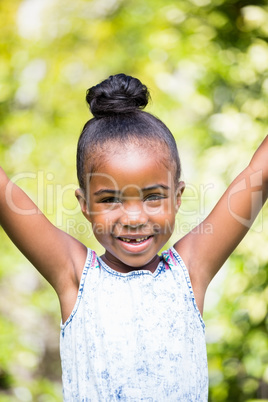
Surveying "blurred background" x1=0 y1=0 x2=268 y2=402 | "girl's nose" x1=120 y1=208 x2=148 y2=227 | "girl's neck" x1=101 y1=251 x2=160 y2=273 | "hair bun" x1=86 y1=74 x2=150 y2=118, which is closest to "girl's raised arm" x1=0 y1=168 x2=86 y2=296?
"girl's neck" x1=101 y1=251 x2=160 y2=273

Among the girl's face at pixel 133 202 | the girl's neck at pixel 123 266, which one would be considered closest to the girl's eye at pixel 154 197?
the girl's face at pixel 133 202

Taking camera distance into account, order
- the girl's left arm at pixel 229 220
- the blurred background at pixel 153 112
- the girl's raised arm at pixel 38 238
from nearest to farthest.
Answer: the girl's raised arm at pixel 38 238 < the girl's left arm at pixel 229 220 < the blurred background at pixel 153 112

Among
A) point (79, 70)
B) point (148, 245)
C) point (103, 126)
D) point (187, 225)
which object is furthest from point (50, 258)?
point (79, 70)

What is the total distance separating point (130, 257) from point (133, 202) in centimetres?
17

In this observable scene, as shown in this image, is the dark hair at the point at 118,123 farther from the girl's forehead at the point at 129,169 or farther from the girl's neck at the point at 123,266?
the girl's neck at the point at 123,266

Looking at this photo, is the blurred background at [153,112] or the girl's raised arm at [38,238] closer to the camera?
the girl's raised arm at [38,238]

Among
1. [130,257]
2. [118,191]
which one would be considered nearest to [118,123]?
[118,191]

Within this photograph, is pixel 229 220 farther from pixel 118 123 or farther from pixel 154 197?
pixel 118 123

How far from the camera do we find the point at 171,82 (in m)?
3.40

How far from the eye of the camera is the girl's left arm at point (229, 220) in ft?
5.60

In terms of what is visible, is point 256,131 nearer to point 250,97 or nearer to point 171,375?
point 250,97

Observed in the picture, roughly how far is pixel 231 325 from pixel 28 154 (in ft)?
5.43

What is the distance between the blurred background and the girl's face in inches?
61.2

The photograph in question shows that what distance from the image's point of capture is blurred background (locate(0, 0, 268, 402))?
318 cm
